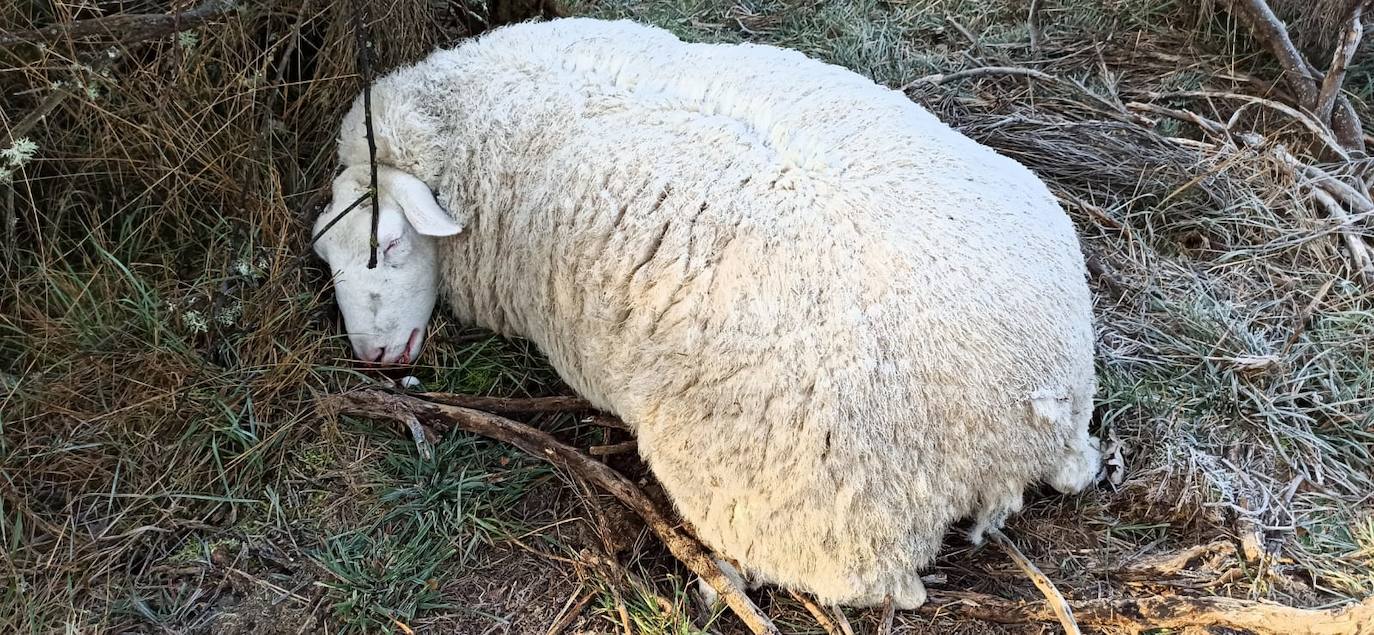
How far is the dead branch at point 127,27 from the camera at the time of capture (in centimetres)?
241

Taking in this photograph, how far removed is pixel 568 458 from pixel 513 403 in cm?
32

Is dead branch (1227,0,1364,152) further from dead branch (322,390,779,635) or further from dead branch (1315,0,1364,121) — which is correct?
dead branch (322,390,779,635)

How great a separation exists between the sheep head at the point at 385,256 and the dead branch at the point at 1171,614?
1.85 meters

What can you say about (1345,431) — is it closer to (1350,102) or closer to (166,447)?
(1350,102)

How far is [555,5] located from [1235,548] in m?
3.13

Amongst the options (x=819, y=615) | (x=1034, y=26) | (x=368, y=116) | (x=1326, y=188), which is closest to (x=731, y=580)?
(x=819, y=615)

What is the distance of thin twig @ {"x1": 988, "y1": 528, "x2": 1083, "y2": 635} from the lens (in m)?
2.08

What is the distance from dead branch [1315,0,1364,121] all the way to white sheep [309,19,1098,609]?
177 cm

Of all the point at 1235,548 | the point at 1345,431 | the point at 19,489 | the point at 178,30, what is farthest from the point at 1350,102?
the point at 19,489

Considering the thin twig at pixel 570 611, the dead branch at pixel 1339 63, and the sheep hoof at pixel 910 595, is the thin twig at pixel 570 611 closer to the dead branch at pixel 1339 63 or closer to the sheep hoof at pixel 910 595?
the sheep hoof at pixel 910 595

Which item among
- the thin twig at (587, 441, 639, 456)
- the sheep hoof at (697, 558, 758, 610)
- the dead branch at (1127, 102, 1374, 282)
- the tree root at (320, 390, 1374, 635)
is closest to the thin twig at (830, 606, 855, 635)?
the tree root at (320, 390, 1374, 635)

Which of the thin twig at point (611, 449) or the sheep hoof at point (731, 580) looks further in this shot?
the thin twig at point (611, 449)

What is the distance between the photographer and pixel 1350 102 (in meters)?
3.52

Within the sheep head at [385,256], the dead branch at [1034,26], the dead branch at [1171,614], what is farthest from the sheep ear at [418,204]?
the dead branch at [1034,26]
